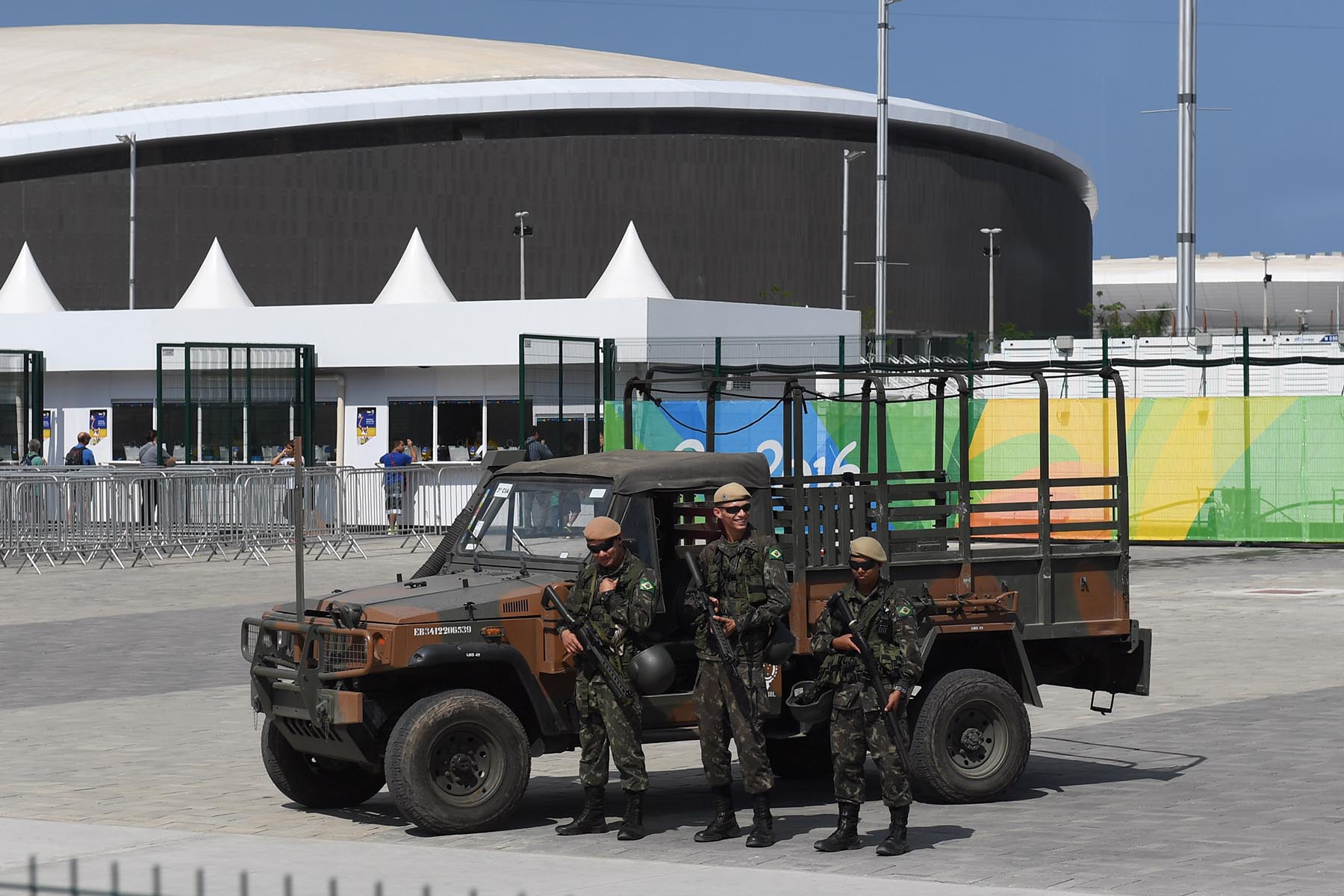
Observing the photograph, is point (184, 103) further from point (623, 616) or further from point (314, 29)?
point (623, 616)

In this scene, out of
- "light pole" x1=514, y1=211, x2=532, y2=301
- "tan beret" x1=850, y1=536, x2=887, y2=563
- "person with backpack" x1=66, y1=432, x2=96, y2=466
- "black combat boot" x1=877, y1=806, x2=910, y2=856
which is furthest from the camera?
"light pole" x1=514, y1=211, x2=532, y2=301

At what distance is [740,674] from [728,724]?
0.25 metres

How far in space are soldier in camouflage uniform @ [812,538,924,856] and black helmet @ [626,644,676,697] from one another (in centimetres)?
76

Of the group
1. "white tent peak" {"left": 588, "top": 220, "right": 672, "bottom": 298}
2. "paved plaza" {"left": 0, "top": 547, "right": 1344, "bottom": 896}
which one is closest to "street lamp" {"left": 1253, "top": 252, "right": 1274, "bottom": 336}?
"white tent peak" {"left": 588, "top": 220, "right": 672, "bottom": 298}

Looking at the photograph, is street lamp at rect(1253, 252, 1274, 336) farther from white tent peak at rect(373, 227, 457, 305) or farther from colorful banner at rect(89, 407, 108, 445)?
Result: colorful banner at rect(89, 407, 108, 445)

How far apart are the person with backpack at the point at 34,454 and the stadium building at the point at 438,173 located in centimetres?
4258

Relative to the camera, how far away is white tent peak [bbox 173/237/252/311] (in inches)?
2112

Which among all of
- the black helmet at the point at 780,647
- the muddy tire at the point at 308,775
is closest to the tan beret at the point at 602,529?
the black helmet at the point at 780,647

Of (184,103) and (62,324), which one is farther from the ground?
(184,103)

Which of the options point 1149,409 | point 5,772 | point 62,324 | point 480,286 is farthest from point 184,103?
point 5,772

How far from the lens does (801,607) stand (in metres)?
9.98

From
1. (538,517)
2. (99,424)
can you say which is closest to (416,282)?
(99,424)

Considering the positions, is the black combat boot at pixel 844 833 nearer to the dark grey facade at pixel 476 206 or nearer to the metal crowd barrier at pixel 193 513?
the metal crowd barrier at pixel 193 513

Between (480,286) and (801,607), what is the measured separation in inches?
2933
